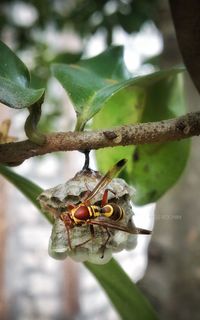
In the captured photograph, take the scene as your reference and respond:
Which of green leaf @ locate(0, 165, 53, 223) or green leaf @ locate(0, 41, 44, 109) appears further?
green leaf @ locate(0, 165, 53, 223)

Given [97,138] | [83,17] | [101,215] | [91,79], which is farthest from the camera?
[83,17]

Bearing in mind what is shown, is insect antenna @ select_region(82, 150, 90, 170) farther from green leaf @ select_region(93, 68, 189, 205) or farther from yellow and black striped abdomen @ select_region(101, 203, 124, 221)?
green leaf @ select_region(93, 68, 189, 205)

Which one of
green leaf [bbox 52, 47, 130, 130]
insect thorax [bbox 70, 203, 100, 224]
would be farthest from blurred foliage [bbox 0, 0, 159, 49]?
insect thorax [bbox 70, 203, 100, 224]

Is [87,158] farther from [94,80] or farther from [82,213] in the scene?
[94,80]

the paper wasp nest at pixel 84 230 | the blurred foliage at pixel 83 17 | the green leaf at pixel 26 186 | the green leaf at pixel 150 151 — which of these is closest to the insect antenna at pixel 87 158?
the paper wasp nest at pixel 84 230

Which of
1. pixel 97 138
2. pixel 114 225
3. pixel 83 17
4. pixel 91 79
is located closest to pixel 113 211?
pixel 114 225

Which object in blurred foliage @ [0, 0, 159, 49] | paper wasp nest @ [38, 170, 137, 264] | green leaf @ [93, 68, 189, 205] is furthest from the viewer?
blurred foliage @ [0, 0, 159, 49]
